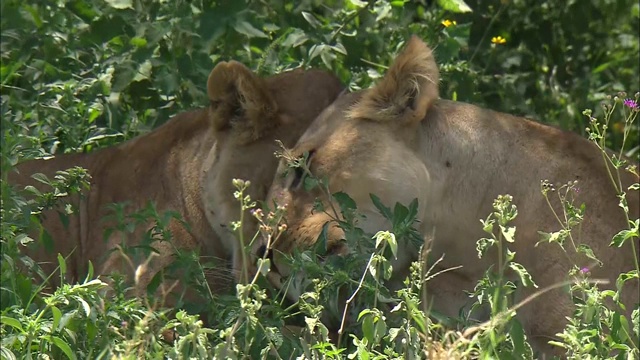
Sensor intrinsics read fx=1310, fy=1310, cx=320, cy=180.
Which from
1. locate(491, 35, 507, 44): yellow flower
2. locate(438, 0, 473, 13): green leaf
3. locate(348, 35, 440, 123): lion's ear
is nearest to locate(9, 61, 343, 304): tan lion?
locate(348, 35, 440, 123): lion's ear

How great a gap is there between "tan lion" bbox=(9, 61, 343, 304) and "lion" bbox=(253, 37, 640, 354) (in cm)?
28

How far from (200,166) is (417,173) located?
0.92m

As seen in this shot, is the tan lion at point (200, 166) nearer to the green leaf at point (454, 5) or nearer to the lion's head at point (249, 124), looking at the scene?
the lion's head at point (249, 124)

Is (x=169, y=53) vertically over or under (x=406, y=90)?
under

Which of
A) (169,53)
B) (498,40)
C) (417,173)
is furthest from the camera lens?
(498,40)

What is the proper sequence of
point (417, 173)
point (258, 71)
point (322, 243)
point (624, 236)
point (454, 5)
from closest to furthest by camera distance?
point (624, 236) → point (322, 243) → point (417, 173) → point (258, 71) → point (454, 5)

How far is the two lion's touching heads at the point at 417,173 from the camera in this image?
4.01 metres

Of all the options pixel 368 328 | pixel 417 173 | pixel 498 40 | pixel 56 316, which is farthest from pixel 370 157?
pixel 498 40

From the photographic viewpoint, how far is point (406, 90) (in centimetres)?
413

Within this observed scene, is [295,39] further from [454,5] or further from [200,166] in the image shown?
[200,166]

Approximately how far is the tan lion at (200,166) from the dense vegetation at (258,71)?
0.23 meters

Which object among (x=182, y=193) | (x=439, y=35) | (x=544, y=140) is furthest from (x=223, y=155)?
(x=439, y=35)

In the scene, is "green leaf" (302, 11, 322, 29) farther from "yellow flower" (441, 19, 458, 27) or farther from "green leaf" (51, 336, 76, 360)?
"green leaf" (51, 336, 76, 360)

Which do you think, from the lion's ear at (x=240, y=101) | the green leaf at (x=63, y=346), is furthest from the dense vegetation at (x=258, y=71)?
the lion's ear at (x=240, y=101)
